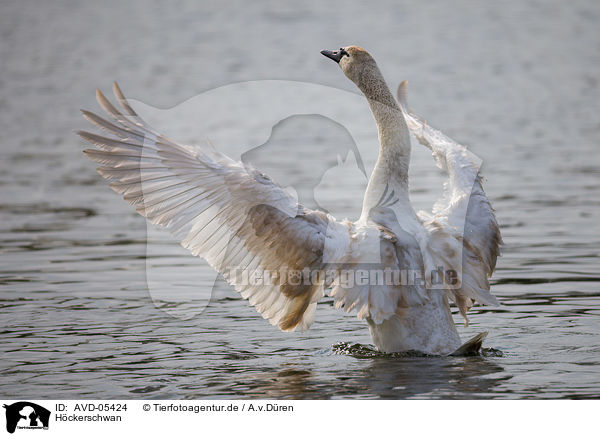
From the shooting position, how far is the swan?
8.20 m

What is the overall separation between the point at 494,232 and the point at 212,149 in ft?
8.92

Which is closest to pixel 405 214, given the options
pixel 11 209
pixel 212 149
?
pixel 212 149

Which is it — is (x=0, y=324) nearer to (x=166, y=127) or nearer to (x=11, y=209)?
(x=11, y=209)

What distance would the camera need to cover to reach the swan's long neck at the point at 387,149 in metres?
8.75

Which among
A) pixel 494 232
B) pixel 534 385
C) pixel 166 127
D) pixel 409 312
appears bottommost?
pixel 534 385

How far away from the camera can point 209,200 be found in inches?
326

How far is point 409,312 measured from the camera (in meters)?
8.48

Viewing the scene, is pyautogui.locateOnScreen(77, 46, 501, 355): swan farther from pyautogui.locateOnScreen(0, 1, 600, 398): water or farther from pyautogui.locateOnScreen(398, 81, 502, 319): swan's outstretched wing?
pyautogui.locateOnScreen(0, 1, 600, 398): water

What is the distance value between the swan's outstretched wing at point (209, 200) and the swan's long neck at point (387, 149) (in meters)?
0.58
